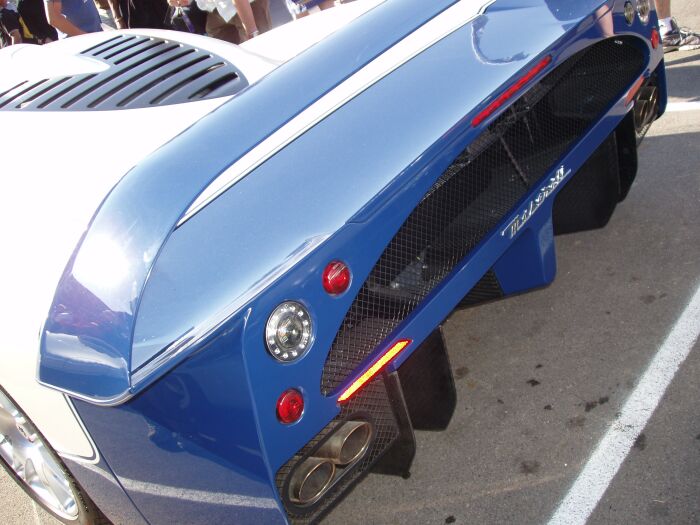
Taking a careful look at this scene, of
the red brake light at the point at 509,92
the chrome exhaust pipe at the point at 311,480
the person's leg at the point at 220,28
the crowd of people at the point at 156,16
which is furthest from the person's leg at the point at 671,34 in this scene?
the chrome exhaust pipe at the point at 311,480

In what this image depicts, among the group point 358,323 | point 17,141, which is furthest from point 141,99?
point 358,323

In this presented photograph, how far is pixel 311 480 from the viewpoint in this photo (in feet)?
6.06

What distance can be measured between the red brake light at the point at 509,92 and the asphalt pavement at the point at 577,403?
1.02 m

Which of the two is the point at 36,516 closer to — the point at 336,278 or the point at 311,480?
the point at 311,480

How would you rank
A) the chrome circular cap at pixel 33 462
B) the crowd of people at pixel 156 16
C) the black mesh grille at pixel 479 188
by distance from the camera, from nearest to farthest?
the black mesh grille at pixel 479 188, the chrome circular cap at pixel 33 462, the crowd of people at pixel 156 16

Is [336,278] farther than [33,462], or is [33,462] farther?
[33,462]

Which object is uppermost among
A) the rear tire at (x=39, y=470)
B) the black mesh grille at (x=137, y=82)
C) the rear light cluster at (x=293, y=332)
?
the black mesh grille at (x=137, y=82)

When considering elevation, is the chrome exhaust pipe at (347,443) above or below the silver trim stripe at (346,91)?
below

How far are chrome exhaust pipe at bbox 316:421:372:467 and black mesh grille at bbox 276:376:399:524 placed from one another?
16mm

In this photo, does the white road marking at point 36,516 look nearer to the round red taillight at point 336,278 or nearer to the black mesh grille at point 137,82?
the black mesh grille at point 137,82

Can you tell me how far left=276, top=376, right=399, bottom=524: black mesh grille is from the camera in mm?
1780

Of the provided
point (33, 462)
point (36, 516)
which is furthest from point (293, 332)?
point (36, 516)

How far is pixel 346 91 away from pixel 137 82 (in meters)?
0.82

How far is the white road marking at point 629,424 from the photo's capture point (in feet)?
7.00
